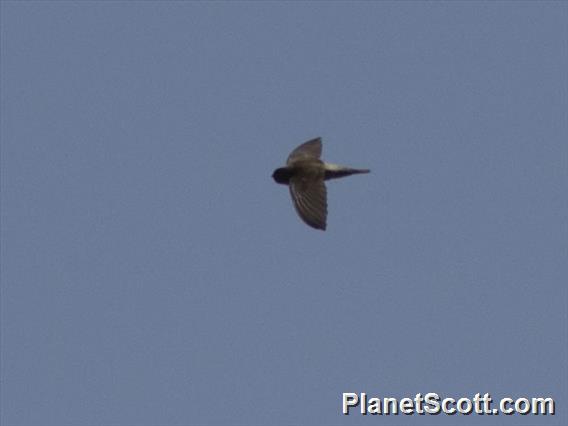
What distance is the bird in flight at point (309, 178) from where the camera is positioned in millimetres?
20922

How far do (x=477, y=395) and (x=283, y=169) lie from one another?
503 cm

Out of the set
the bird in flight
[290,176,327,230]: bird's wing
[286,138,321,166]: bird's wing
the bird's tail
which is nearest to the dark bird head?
the bird in flight

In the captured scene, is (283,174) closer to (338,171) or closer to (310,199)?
(310,199)

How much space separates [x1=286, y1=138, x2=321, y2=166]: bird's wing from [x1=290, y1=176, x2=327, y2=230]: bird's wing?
2.57 feet

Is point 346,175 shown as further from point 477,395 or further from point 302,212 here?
point 477,395

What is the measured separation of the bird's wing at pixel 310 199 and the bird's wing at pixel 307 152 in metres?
0.78

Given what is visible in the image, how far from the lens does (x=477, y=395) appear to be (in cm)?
1905

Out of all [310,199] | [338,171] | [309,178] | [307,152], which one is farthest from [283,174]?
[307,152]

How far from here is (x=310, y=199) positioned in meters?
21.2

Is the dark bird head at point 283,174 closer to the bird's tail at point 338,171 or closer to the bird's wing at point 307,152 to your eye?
the bird's wing at point 307,152

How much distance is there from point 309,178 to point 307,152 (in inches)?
48.5

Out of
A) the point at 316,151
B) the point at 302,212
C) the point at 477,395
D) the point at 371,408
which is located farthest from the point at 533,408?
the point at 316,151

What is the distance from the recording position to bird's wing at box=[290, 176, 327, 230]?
68.2 feet

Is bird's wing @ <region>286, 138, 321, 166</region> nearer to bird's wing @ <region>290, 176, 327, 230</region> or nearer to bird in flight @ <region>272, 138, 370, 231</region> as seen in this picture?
bird in flight @ <region>272, 138, 370, 231</region>
